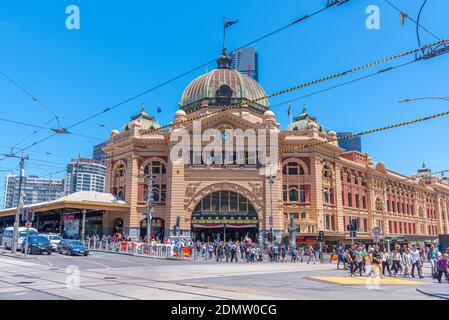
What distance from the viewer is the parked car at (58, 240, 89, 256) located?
3525 centimetres

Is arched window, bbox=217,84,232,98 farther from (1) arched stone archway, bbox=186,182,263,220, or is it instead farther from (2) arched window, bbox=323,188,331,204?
(2) arched window, bbox=323,188,331,204

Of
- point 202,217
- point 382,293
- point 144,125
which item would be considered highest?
point 144,125

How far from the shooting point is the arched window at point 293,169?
5512 cm

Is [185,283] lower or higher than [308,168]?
lower

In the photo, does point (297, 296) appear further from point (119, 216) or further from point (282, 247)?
point (119, 216)

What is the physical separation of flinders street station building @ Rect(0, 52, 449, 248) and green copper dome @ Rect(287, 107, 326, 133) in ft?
0.73

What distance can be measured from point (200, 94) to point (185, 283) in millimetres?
44192

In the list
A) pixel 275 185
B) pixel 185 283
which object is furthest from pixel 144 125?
pixel 185 283

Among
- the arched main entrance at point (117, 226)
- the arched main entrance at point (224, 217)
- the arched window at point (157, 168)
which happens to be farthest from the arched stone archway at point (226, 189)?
the arched main entrance at point (117, 226)

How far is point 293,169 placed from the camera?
182 ft

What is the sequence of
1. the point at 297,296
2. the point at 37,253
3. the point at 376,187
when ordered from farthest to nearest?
1. the point at 376,187
2. the point at 37,253
3. the point at 297,296

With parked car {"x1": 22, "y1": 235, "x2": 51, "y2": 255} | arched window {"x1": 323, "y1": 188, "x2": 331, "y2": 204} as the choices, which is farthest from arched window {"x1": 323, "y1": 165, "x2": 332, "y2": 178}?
parked car {"x1": 22, "y1": 235, "x2": 51, "y2": 255}
